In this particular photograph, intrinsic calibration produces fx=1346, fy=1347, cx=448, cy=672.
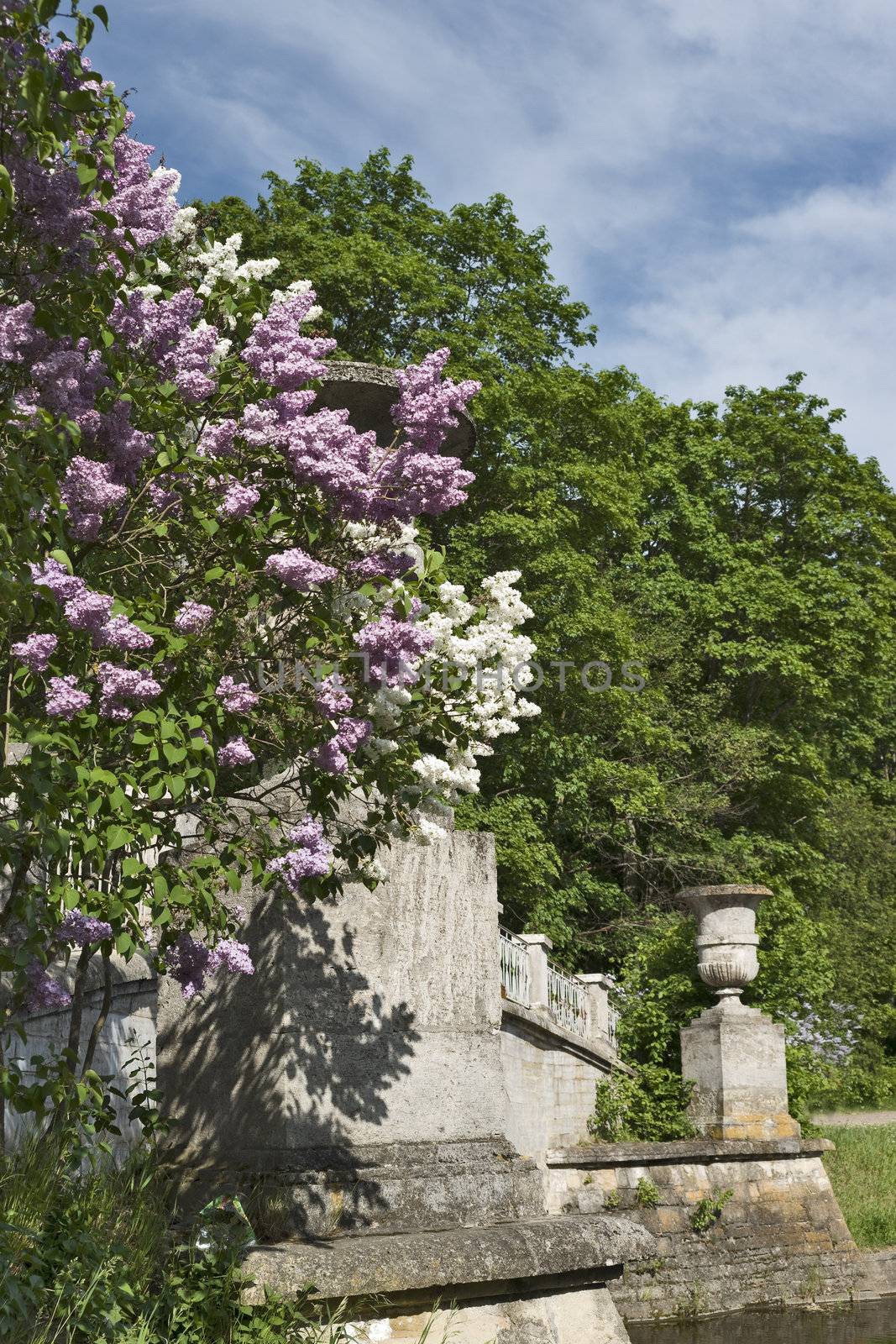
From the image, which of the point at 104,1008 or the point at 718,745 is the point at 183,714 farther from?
the point at 718,745

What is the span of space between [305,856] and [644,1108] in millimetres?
11658

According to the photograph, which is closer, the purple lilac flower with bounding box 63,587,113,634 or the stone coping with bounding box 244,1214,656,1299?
the purple lilac flower with bounding box 63,587,113,634

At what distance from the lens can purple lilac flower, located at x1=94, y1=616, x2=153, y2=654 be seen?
13.5 ft

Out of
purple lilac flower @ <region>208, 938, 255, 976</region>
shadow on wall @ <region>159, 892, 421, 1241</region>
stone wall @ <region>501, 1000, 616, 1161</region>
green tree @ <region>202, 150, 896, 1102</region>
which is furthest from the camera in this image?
green tree @ <region>202, 150, 896, 1102</region>

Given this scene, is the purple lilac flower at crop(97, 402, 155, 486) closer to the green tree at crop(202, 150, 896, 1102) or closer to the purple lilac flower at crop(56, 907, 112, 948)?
the purple lilac flower at crop(56, 907, 112, 948)

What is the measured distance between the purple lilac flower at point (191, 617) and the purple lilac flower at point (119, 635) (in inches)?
11.1

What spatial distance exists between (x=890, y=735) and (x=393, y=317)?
21.0 m

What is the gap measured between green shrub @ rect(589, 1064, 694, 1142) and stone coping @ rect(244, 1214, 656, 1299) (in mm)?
10129

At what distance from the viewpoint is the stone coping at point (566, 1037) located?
1347 centimetres

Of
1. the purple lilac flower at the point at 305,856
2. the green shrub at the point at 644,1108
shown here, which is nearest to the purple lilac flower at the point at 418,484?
the purple lilac flower at the point at 305,856

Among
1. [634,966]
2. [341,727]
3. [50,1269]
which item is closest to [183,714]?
[341,727]

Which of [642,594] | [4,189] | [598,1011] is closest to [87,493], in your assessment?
[4,189]

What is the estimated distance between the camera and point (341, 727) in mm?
4809

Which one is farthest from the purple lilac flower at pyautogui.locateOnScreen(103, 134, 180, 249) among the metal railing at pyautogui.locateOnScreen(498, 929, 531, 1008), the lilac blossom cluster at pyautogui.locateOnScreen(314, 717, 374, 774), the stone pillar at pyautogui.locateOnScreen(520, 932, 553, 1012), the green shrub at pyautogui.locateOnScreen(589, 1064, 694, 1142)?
the green shrub at pyautogui.locateOnScreen(589, 1064, 694, 1142)
